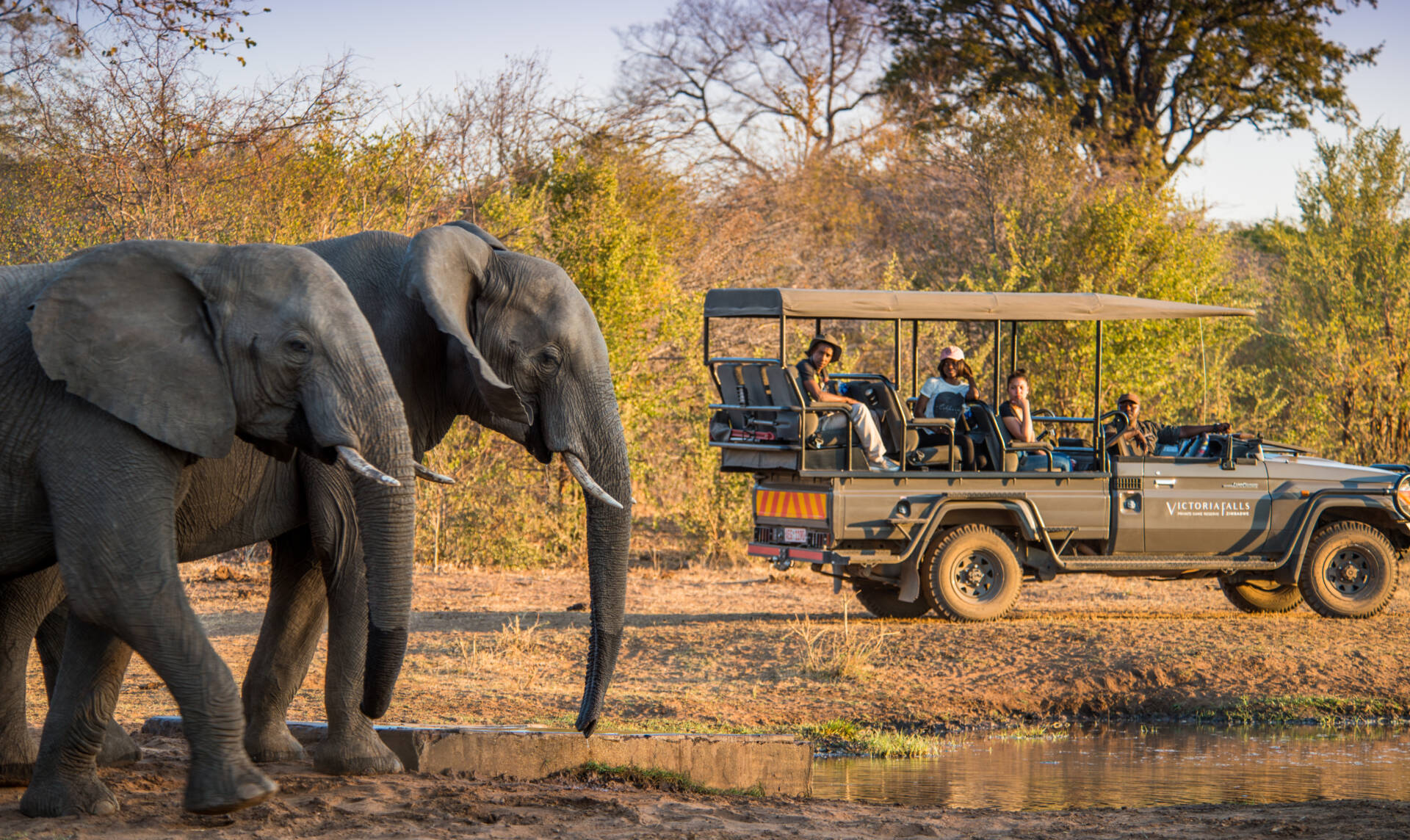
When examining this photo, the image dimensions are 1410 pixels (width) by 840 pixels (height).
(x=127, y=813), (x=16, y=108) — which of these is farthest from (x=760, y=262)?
(x=127, y=813)

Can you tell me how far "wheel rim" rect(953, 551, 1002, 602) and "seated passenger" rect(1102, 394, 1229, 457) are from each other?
1338 mm

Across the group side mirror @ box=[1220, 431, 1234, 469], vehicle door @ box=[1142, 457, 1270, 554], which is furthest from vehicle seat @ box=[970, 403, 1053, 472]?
side mirror @ box=[1220, 431, 1234, 469]

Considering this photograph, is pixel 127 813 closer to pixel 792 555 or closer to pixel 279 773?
pixel 279 773

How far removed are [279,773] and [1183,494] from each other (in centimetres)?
849

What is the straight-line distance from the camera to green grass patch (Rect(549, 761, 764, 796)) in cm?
675

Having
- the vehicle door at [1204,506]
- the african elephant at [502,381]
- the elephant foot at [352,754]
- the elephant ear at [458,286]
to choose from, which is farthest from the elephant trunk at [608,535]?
the vehicle door at [1204,506]

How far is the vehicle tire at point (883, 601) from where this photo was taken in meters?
12.9

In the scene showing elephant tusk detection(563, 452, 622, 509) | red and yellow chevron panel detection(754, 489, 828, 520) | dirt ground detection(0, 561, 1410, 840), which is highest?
elephant tusk detection(563, 452, 622, 509)

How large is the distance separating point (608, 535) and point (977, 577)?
6.33 meters

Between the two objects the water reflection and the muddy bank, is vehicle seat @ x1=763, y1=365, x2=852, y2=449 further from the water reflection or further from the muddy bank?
the muddy bank

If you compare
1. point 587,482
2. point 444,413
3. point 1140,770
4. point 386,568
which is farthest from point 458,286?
point 1140,770

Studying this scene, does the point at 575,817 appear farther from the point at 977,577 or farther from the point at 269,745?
the point at 977,577

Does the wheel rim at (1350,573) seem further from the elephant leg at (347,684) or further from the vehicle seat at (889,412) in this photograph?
the elephant leg at (347,684)

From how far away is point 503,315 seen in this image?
679cm
